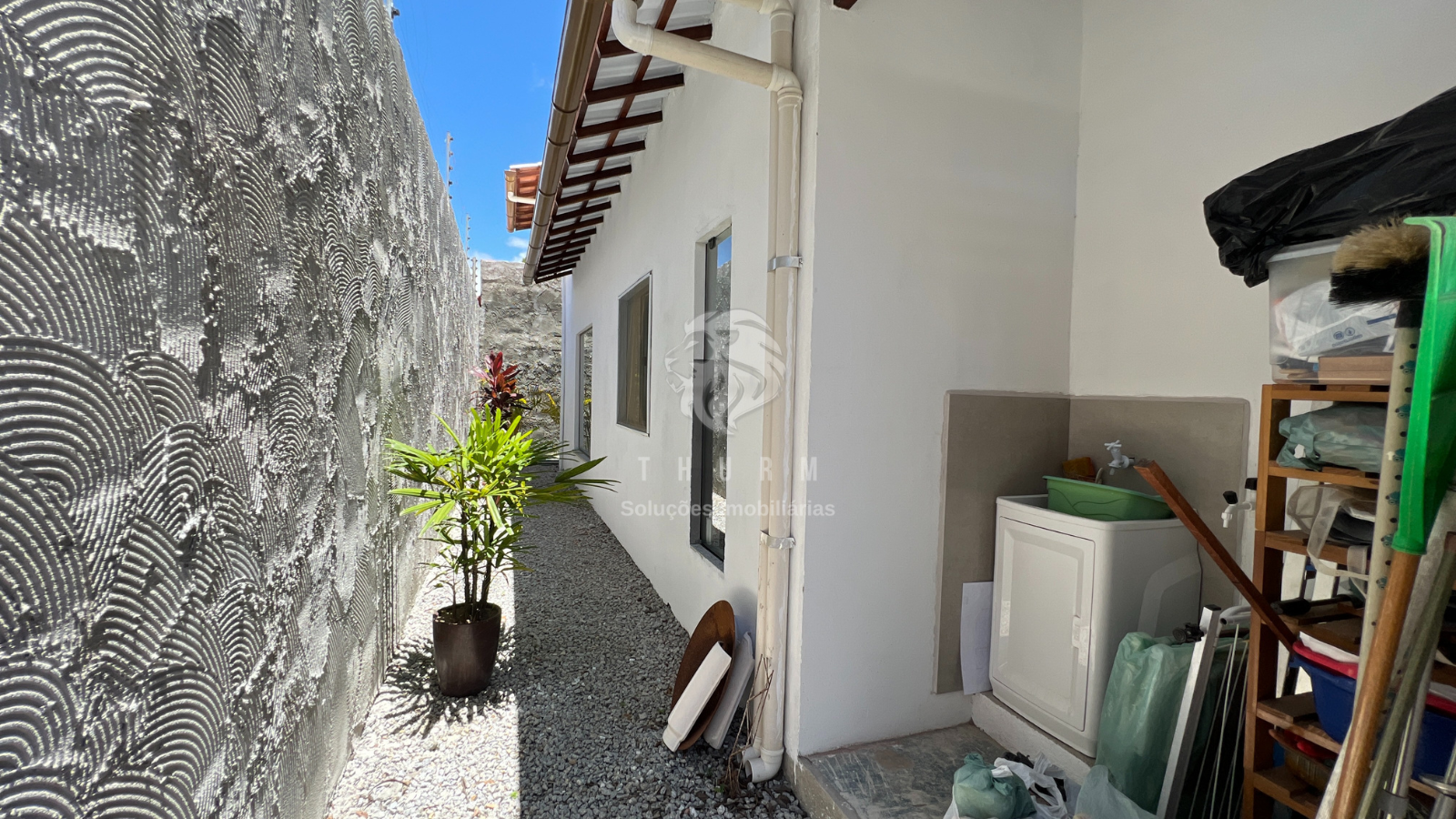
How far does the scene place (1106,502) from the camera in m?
2.22

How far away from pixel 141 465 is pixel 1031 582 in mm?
2519

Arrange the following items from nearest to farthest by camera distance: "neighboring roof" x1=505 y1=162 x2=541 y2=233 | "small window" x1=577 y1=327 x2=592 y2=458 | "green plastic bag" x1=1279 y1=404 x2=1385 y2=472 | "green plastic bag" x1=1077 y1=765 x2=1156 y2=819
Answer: "green plastic bag" x1=1279 y1=404 x2=1385 y2=472, "green plastic bag" x1=1077 y1=765 x2=1156 y2=819, "neighboring roof" x1=505 y1=162 x2=541 y2=233, "small window" x1=577 y1=327 x2=592 y2=458

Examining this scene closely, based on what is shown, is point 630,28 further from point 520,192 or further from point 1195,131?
point 520,192

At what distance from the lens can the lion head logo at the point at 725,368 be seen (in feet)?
8.29

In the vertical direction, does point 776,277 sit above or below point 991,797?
above

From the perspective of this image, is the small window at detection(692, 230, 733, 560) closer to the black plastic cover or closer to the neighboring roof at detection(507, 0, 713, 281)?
the neighboring roof at detection(507, 0, 713, 281)

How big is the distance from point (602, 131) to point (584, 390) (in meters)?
5.00

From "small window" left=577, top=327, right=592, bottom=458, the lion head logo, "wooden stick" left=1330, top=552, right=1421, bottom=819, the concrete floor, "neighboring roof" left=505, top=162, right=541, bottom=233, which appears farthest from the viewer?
"small window" left=577, top=327, right=592, bottom=458

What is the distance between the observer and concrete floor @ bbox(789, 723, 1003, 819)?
207cm

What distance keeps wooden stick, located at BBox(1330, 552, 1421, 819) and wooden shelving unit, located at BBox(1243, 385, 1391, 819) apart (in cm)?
75

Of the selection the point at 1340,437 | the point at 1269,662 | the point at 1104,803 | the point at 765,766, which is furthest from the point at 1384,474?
the point at 765,766

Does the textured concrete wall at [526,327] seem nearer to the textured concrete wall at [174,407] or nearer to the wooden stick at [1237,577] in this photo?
the textured concrete wall at [174,407]

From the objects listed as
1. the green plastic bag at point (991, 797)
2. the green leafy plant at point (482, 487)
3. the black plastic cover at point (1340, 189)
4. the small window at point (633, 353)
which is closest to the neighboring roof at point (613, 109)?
the small window at point (633, 353)

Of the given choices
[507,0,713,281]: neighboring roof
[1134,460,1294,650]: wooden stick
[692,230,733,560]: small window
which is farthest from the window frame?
[1134,460,1294,650]: wooden stick
